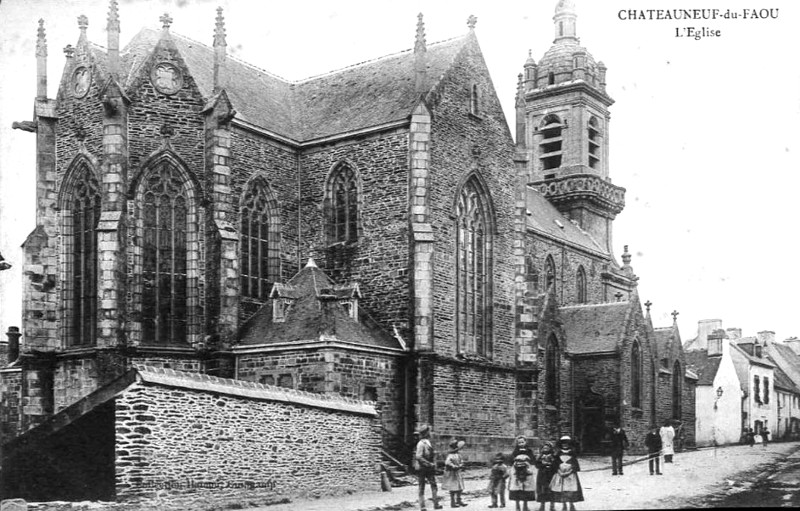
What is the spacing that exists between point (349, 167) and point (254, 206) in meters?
3.15

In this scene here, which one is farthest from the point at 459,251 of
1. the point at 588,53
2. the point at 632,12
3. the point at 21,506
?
the point at 588,53

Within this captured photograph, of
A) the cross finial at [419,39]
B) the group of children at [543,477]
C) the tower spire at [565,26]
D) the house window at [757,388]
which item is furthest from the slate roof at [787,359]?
the group of children at [543,477]

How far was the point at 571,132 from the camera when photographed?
182 ft

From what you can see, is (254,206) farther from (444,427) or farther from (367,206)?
(444,427)

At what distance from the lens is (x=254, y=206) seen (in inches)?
1267

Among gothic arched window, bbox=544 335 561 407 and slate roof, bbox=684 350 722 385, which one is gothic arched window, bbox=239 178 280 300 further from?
slate roof, bbox=684 350 722 385

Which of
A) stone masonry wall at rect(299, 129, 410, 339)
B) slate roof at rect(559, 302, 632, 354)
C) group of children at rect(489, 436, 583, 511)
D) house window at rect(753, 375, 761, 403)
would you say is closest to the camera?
group of children at rect(489, 436, 583, 511)

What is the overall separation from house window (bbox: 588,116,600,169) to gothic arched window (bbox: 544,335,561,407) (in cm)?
1771

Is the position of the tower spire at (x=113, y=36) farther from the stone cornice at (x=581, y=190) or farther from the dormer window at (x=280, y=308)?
the stone cornice at (x=581, y=190)

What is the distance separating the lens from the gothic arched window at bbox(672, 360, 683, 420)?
48.0 metres

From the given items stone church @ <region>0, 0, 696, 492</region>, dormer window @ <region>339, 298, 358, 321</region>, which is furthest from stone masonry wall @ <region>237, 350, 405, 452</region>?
dormer window @ <region>339, 298, 358, 321</region>

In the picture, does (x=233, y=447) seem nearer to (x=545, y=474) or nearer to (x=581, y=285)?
(x=545, y=474)

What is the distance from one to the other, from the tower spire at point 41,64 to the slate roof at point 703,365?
35560 millimetres

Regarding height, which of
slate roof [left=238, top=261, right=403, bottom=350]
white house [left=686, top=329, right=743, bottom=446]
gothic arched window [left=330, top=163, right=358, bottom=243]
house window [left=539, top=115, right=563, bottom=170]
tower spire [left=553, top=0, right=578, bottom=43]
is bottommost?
white house [left=686, top=329, right=743, bottom=446]
